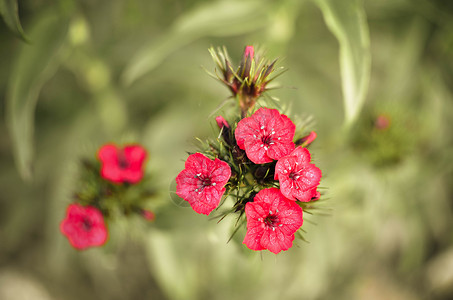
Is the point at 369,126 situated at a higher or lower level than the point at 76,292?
higher

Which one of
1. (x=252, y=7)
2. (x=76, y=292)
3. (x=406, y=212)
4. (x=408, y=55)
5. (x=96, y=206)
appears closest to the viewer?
(x=96, y=206)

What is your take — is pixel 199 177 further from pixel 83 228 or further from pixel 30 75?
pixel 30 75

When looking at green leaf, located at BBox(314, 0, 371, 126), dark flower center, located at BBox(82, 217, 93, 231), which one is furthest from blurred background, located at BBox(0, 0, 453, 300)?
dark flower center, located at BBox(82, 217, 93, 231)

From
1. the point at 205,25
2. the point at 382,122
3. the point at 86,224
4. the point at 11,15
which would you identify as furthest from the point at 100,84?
the point at 382,122

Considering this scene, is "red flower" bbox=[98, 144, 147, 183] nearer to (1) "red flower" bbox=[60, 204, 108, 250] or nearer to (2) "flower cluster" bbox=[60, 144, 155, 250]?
(2) "flower cluster" bbox=[60, 144, 155, 250]

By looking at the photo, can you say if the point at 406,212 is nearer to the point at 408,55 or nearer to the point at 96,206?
the point at 408,55

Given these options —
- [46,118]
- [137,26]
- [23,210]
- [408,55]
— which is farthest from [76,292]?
[408,55]

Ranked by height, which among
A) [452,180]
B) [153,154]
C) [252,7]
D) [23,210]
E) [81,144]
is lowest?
[23,210]
